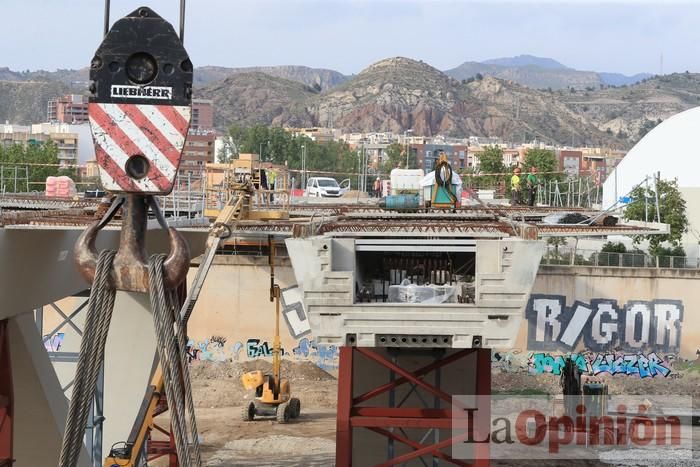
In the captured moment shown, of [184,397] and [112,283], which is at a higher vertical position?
[112,283]

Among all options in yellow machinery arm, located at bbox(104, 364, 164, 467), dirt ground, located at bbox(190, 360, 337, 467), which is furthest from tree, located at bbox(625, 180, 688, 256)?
yellow machinery arm, located at bbox(104, 364, 164, 467)

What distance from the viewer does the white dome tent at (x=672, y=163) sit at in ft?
253

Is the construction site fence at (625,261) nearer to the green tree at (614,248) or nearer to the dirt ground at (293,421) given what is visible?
the dirt ground at (293,421)

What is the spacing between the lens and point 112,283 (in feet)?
35.8

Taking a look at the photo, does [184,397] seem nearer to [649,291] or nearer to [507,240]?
[507,240]

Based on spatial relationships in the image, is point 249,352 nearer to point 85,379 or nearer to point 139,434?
point 139,434

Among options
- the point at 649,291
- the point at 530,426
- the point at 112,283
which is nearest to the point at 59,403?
the point at 112,283

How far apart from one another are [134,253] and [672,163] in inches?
3170

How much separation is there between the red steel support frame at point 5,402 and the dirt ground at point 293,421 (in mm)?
19643

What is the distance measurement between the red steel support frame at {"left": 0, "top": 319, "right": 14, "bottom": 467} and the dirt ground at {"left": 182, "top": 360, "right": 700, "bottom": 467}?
19.6 metres

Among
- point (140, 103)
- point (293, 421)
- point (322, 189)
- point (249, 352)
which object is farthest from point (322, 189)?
point (140, 103)

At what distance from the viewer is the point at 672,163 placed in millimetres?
87062

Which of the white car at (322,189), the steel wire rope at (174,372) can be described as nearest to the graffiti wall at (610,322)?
the white car at (322,189)

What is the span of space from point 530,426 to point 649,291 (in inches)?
560
